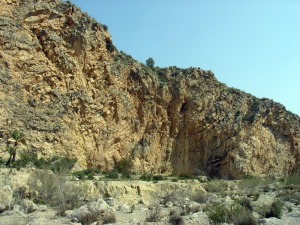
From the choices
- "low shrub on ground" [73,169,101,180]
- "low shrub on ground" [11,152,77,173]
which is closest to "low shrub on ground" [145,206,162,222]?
"low shrub on ground" [11,152,77,173]

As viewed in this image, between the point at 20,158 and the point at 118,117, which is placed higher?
the point at 118,117

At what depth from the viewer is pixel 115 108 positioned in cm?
4772

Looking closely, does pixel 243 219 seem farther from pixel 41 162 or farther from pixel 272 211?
pixel 41 162

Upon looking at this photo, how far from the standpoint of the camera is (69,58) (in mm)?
43969

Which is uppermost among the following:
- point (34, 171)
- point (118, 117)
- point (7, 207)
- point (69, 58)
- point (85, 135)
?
point (69, 58)

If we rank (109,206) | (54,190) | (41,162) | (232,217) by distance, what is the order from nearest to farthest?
(232,217)
(109,206)
(54,190)
(41,162)

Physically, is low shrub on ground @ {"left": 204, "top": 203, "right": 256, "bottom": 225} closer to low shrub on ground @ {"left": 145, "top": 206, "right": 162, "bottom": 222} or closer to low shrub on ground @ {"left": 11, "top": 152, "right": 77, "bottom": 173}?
low shrub on ground @ {"left": 145, "top": 206, "right": 162, "bottom": 222}

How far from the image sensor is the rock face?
131 feet

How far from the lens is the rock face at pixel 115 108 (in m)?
39.9

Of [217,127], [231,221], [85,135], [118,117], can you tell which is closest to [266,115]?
[217,127]

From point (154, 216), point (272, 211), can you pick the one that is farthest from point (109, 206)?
point (272, 211)

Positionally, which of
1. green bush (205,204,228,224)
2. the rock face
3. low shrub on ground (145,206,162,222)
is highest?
the rock face

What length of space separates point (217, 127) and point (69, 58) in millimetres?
24491

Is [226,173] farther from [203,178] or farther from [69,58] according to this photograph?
[69,58]
